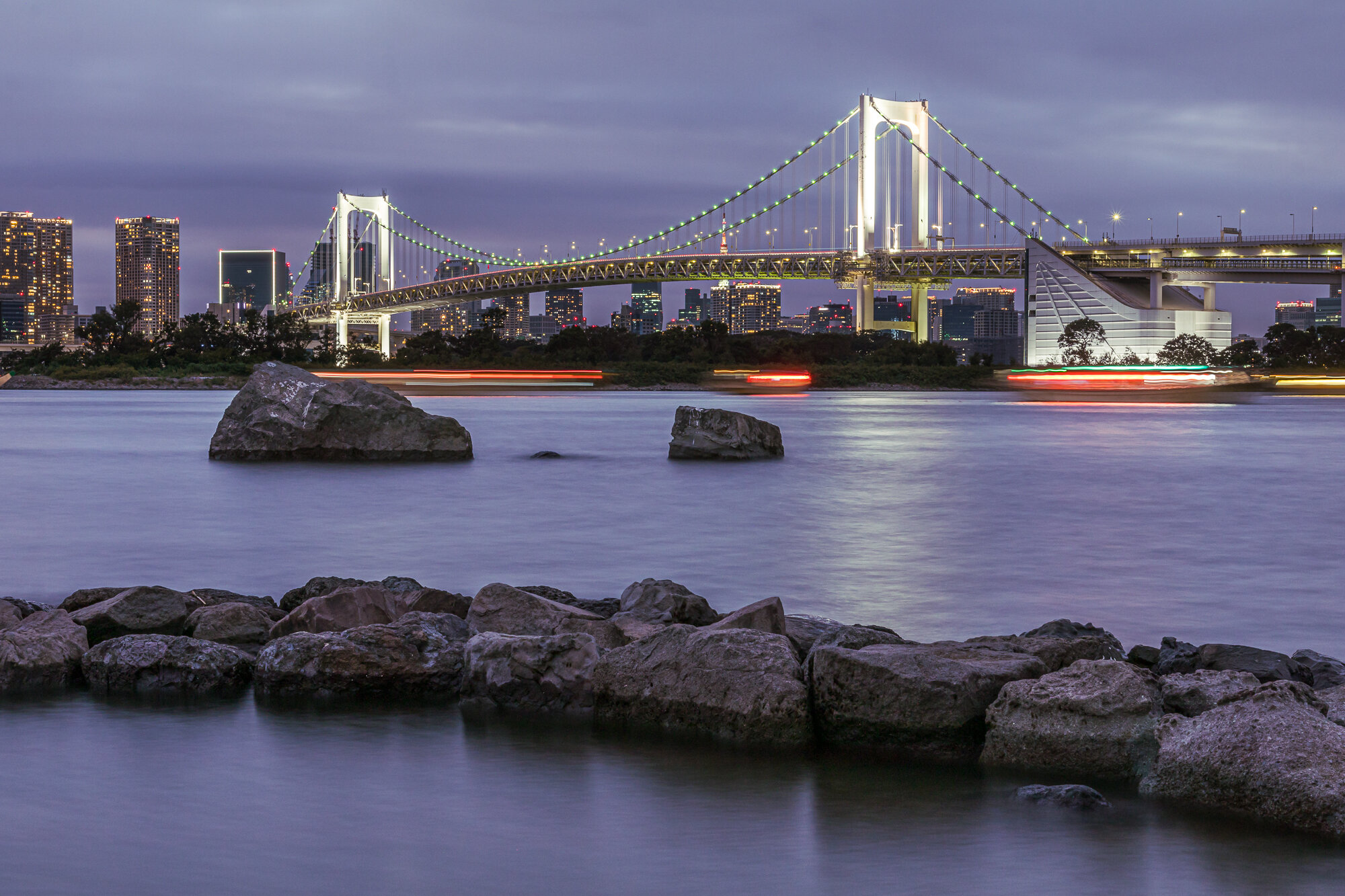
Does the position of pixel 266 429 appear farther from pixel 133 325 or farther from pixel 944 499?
pixel 133 325

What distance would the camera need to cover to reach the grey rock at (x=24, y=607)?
6.18 meters

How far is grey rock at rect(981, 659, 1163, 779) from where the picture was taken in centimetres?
410

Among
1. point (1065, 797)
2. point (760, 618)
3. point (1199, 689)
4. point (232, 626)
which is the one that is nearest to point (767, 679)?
point (760, 618)

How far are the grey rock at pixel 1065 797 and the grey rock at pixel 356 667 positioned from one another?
2.25 m

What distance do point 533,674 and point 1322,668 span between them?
10.3 feet

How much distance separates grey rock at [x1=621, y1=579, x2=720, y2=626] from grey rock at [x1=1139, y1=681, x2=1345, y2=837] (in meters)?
2.51

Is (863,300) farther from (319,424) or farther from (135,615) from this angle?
(135,615)

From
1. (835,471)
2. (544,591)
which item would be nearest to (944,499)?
(835,471)

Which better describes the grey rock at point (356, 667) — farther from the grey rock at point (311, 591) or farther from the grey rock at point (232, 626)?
the grey rock at point (311, 591)

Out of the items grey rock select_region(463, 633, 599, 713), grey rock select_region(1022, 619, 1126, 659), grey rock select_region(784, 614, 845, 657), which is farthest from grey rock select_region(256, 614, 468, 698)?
grey rock select_region(1022, 619, 1126, 659)

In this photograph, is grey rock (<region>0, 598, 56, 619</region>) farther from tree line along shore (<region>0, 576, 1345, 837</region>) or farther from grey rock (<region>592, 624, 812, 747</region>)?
grey rock (<region>592, 624, 812, 747</region>)

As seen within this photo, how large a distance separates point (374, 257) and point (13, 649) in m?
83.9

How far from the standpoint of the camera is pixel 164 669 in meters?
5.18

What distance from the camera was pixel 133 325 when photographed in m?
82.8
